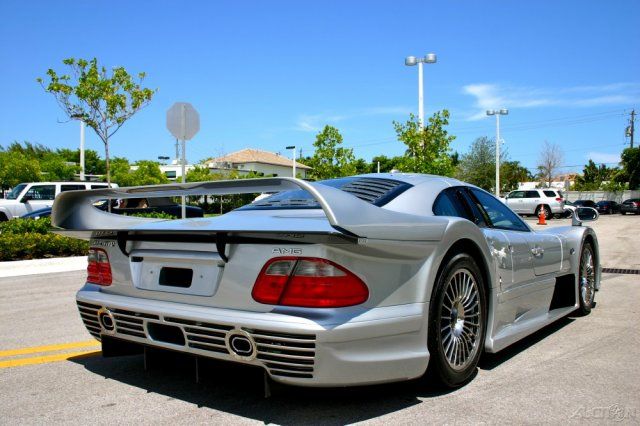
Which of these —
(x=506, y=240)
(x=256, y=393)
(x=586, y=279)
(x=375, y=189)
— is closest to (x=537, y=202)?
(x=586, y=279)

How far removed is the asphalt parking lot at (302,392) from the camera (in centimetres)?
290

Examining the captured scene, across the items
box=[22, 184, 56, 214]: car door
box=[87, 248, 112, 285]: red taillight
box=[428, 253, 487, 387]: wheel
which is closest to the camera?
box=[428, 253, 487, 387]: wheel

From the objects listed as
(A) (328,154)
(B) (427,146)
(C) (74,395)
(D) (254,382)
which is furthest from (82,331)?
(A) (328,154)

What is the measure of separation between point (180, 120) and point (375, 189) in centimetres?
681

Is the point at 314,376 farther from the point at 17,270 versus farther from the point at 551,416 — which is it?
the point at 17,270

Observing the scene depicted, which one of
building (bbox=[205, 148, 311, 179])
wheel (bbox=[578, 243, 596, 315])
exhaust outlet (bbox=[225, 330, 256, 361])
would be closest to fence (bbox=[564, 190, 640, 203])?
building (bbox=[205, 148, 311, 179])

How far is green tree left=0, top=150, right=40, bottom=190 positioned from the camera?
31453 millimetres

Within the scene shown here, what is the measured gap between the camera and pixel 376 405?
3033 millimetres

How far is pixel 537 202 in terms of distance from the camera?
3412 cm

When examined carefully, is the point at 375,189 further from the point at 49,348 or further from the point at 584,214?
the point at 584,214

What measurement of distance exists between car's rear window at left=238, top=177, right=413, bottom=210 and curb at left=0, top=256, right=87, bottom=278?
6.94 metres

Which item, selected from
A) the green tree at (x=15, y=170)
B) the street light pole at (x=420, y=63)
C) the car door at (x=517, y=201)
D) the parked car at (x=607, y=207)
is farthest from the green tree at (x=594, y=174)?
the green tree at (x=15, y=170)

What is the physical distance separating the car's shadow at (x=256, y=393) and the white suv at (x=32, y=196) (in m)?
15.4

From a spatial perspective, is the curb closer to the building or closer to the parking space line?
the parking space line
